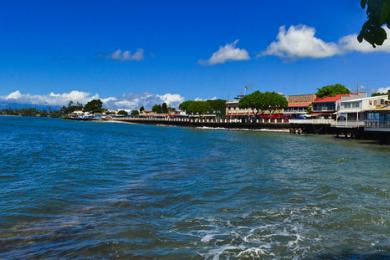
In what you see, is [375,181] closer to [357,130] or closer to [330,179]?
[330,179]

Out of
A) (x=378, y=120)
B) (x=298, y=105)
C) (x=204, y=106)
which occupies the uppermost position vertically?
(x=204, y=106)

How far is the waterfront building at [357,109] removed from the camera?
2749 inches

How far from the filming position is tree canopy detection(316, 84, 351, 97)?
4609 inches

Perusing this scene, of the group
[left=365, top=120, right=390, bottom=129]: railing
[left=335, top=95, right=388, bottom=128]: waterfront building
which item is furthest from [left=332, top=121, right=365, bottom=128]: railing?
[left=365, top=120, right=390, bottom=129]: railing

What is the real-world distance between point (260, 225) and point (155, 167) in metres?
17.2

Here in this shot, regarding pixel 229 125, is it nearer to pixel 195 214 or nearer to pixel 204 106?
pixel 204 106

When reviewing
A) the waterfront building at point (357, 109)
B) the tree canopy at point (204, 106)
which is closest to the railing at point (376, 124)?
the waterfront building at point (357, 109)

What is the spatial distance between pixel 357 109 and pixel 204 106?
105918 mm

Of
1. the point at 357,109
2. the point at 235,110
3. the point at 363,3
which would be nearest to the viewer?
the point at 363,3

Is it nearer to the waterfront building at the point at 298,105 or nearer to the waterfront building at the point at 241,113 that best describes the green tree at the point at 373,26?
the waterfront building at the point at 298,105

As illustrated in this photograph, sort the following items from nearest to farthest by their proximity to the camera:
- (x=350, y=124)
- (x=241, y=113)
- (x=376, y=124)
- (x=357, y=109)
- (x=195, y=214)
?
(x=195, y=214)
(x=376, y=124)
(x=350, y=124)
(x=357, y=109)
(x=241, y=113)

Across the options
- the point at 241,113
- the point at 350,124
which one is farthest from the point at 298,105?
the point at 350,124

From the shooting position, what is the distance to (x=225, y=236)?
11680mm

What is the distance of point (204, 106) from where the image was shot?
180 meters
